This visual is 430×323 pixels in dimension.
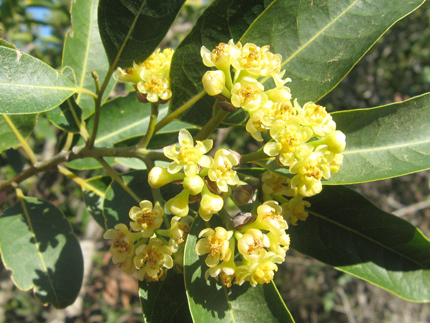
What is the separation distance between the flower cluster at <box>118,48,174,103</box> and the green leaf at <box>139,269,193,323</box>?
0.68m

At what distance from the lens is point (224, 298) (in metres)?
1.21

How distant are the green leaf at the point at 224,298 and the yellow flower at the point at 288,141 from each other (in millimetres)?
358

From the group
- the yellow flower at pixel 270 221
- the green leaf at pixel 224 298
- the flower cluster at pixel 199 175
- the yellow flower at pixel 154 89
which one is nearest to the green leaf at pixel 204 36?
the yellow flower at pixel 154 89

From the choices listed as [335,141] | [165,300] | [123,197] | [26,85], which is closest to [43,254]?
[123,197]

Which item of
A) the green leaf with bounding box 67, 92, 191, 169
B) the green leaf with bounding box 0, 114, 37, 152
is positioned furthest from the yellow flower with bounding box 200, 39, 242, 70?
the green leaf with bounding box 0, 114, 37, 152

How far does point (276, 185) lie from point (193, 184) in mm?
343

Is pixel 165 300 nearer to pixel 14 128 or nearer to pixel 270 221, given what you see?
pixel 270 221

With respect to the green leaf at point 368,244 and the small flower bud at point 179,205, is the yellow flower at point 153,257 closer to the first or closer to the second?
the small flower bud at point 179,205

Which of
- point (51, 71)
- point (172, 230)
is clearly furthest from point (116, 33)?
point (172, 230)

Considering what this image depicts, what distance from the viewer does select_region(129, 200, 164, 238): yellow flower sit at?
1134 millimetres

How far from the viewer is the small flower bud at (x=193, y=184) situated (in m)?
1.05

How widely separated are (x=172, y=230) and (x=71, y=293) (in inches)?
35.5

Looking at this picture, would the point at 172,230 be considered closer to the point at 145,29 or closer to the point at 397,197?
the point at 145,29

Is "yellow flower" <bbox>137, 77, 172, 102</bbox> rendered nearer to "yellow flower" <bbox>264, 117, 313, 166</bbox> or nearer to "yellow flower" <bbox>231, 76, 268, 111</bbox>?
"yellow flower" <bbox>231, 76, 268, 111</bbox>
